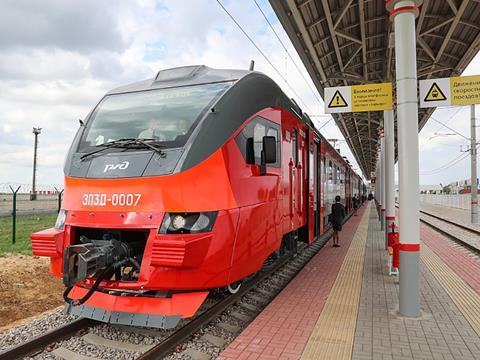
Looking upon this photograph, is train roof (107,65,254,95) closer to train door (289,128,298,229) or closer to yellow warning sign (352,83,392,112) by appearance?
yellow warning sign (352,83,392,112)

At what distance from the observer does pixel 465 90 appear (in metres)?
6.05

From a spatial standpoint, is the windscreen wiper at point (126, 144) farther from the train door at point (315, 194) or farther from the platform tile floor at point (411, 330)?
the train door at point (315, 194)

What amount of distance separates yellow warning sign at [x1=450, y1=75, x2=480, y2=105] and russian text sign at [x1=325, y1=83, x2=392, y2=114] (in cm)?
102

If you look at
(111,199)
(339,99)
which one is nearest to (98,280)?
(111,199)

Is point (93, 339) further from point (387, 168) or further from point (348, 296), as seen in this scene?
point (387, 168)

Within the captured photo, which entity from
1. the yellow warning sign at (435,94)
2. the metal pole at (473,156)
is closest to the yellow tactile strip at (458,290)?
the yellow warning sign at (435,94)

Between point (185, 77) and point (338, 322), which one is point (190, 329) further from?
point (185, 77)

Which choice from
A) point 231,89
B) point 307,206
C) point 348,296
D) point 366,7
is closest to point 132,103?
point 231,89

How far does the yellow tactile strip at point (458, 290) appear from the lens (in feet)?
18.0

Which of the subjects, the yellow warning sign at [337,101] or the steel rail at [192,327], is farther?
the yellow warning sign at [337,101]

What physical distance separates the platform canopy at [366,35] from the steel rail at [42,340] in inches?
275

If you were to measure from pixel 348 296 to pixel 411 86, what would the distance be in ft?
10.3

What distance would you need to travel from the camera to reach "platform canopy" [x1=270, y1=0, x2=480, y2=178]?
952 centimetres

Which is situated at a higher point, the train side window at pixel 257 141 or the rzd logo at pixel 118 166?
the train side window at pixel 257 141
